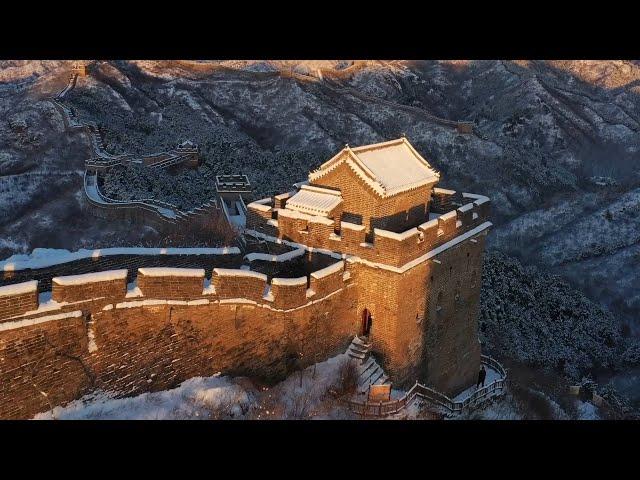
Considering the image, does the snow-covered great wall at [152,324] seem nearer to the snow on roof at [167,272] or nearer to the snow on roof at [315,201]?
the snow on roof at [167,272]

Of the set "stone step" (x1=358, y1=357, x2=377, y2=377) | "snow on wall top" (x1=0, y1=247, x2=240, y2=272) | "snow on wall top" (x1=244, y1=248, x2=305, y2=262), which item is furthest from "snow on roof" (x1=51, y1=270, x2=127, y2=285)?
"stone step" (x1=358, y1=357, x2=377, y2=377)

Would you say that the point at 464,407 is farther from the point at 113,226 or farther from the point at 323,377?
the point at 113,226

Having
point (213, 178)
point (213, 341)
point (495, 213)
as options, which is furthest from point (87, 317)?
point (495, 213)

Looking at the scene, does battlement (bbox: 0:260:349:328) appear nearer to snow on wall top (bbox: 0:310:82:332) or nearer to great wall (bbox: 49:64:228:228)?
snow on wall top (bbox: 0:310:82:332)

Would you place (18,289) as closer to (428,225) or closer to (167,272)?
(167,272)

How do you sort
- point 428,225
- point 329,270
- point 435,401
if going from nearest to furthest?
point 329,270, point 428,225, point 435,401

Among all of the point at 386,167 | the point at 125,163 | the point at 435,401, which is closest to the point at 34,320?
the point at 386,167

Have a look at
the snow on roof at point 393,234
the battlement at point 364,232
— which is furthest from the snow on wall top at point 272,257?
the snow on roof at point 393,234
